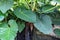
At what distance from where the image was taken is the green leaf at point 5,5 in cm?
94

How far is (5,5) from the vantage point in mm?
965

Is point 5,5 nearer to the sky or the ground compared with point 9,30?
nearer to the sky

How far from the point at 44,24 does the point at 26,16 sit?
0.12 m

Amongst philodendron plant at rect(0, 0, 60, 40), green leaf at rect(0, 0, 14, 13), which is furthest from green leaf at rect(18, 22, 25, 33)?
green leaf at rect(0, 0, 14, 13)

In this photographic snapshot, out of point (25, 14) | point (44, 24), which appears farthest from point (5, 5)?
point (44, 24)

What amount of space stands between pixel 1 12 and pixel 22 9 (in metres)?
0.13

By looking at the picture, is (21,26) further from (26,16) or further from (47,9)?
(47,9)

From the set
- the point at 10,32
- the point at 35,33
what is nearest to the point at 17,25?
the point at 10,32

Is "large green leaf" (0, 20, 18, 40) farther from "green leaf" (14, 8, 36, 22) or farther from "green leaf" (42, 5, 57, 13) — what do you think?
"green leaf" (42, 5, 57, 13)

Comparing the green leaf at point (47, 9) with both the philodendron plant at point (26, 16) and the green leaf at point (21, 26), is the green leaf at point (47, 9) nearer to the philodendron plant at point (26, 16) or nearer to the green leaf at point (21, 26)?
the philodendron plant at point (26, 16)

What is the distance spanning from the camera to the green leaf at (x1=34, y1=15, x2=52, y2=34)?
99 cm

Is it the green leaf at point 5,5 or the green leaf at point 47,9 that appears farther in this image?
the green leaf at point 47,9

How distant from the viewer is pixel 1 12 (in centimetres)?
102

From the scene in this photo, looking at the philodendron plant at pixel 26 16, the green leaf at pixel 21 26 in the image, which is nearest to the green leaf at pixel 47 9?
the philodendron plant at pixel 26 16
